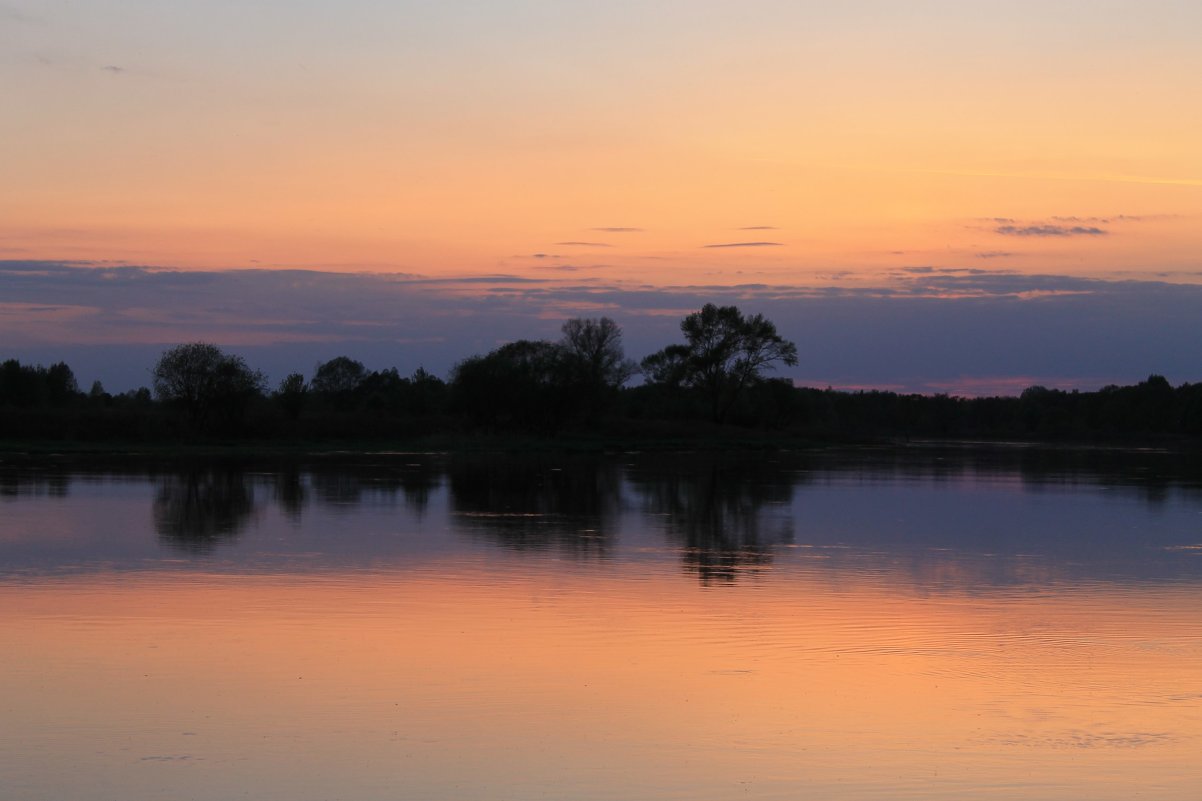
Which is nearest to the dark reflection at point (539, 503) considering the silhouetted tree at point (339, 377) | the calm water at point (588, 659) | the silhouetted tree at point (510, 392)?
the calm water at point (588, 659)

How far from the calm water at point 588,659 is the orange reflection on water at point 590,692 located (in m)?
0.03

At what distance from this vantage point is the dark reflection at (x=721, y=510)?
18859 mm

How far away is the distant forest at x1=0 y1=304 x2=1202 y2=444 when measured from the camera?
66.6 meters

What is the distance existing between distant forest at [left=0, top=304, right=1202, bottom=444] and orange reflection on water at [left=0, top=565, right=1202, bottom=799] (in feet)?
171

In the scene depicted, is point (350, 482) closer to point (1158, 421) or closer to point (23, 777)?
point (23, 777)

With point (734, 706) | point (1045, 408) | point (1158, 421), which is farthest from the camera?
point (1045, 408)

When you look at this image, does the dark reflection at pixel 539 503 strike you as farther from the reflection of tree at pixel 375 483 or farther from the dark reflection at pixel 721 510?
the dark reflection at pixel 721 510

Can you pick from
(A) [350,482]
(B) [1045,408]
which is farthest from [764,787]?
(B) [1045,408]

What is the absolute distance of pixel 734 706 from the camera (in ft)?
31.3

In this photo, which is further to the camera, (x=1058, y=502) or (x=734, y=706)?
(x=1058, y=502)

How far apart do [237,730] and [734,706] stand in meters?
3.48

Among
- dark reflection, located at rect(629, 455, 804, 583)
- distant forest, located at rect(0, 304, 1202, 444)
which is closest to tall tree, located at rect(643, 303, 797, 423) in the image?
distant forest, located at rect(0, 304, 1202, 444)

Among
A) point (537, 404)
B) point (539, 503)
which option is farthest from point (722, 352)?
point (539, 503)

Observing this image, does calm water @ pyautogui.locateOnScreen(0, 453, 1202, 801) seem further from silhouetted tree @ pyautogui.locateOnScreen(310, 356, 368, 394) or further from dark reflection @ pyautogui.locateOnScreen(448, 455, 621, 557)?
silhouetted tree @ pyautogui.locateOnScreen(310, 356, 368, 394)
